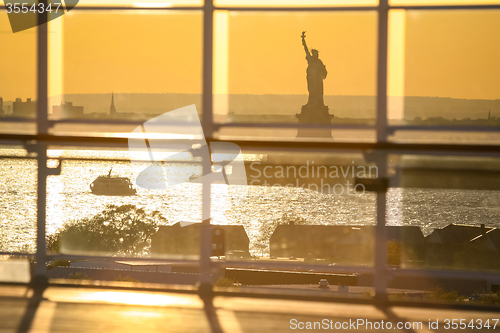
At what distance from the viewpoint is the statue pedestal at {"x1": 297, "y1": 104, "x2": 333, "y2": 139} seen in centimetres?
216

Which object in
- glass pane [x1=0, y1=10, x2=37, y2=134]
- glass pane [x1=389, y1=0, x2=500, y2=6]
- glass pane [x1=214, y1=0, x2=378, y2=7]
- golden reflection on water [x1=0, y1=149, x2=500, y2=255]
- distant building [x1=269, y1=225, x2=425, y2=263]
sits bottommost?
distant building [x1=269, y1=225, x2=425, y2=263]

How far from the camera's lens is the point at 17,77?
2.49 m

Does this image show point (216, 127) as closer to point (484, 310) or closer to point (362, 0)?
point (362, 0)

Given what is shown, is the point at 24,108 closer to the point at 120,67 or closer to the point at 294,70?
the point at 120,67

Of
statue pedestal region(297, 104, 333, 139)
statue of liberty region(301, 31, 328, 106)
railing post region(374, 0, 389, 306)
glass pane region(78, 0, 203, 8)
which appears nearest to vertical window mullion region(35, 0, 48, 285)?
glass pane region(78, 0, 203, 8)

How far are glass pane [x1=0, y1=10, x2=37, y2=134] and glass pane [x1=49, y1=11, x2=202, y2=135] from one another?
0.40 feet

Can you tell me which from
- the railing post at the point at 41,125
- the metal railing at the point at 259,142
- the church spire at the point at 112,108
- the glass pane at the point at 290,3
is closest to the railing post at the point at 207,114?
the metal railing at the point at 259,142

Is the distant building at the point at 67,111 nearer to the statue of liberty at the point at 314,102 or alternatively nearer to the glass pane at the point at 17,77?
the glass pane at the point at 17,77

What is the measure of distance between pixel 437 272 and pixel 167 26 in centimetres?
195

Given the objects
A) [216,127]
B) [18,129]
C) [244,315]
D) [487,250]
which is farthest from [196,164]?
[487,250]

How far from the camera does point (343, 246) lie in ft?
8.19

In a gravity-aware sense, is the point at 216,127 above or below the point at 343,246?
above

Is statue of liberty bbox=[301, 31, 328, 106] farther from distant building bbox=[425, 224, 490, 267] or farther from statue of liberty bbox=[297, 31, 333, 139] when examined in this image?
distant building bbox=[425, 224, 490, 267]

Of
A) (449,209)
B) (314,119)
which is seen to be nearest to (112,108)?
(314,119)
